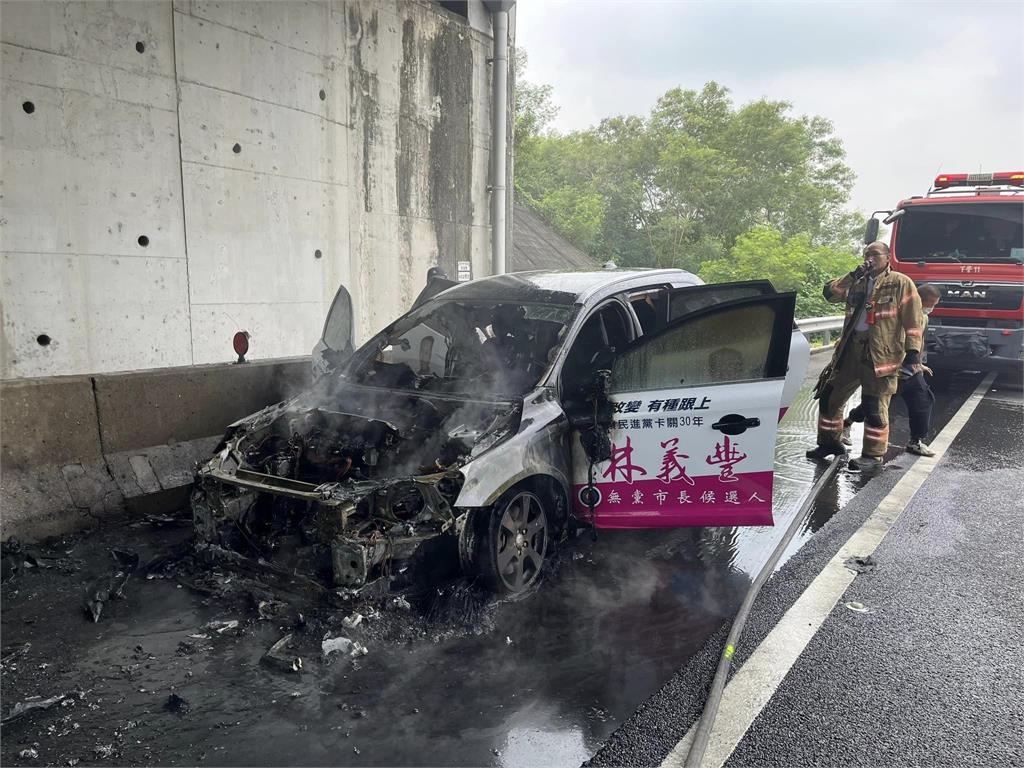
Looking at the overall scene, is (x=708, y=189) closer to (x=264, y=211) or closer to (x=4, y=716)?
(x=264, y=211)

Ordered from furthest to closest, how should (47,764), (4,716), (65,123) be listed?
(65,123)
(4,716)
(47,764)

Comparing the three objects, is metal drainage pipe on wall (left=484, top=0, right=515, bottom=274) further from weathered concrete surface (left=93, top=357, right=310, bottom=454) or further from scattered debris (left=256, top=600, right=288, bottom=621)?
scattered debris (left=256, top=600, right=288, bottom=621)

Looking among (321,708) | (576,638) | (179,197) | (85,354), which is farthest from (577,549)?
(179,197)

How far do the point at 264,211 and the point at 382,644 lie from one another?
6.32 meters

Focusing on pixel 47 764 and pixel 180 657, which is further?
pixel 180 657

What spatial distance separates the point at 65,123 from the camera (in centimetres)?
628

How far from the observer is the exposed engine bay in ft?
11.0

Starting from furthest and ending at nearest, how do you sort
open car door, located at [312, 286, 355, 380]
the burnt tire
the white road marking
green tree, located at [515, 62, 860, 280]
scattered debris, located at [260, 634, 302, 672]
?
green tree, located at [515, 62, 860, 280]
open car door, located at [312, 286, 355, 380]
the burnt tire
scattered debris, located at [260, 634, 302, 672]
the white road marking

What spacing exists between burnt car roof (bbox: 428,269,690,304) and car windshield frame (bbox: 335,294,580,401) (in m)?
0.05

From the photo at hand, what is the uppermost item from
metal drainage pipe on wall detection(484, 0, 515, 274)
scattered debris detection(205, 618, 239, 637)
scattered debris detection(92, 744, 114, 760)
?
metal drainage pipe on wall detection(484, 0, 515, 274)

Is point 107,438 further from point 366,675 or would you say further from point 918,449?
point 918,449

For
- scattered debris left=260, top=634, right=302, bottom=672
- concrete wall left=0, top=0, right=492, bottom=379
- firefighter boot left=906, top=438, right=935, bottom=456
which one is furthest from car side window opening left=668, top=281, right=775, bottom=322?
concrete wall left=0, top=0, right=492, bottom=379

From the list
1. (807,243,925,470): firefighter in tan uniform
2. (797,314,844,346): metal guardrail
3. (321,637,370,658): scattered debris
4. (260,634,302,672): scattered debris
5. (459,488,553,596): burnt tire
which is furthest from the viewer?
(797,314,844,346): metal guardrail

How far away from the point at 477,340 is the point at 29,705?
295 cm
